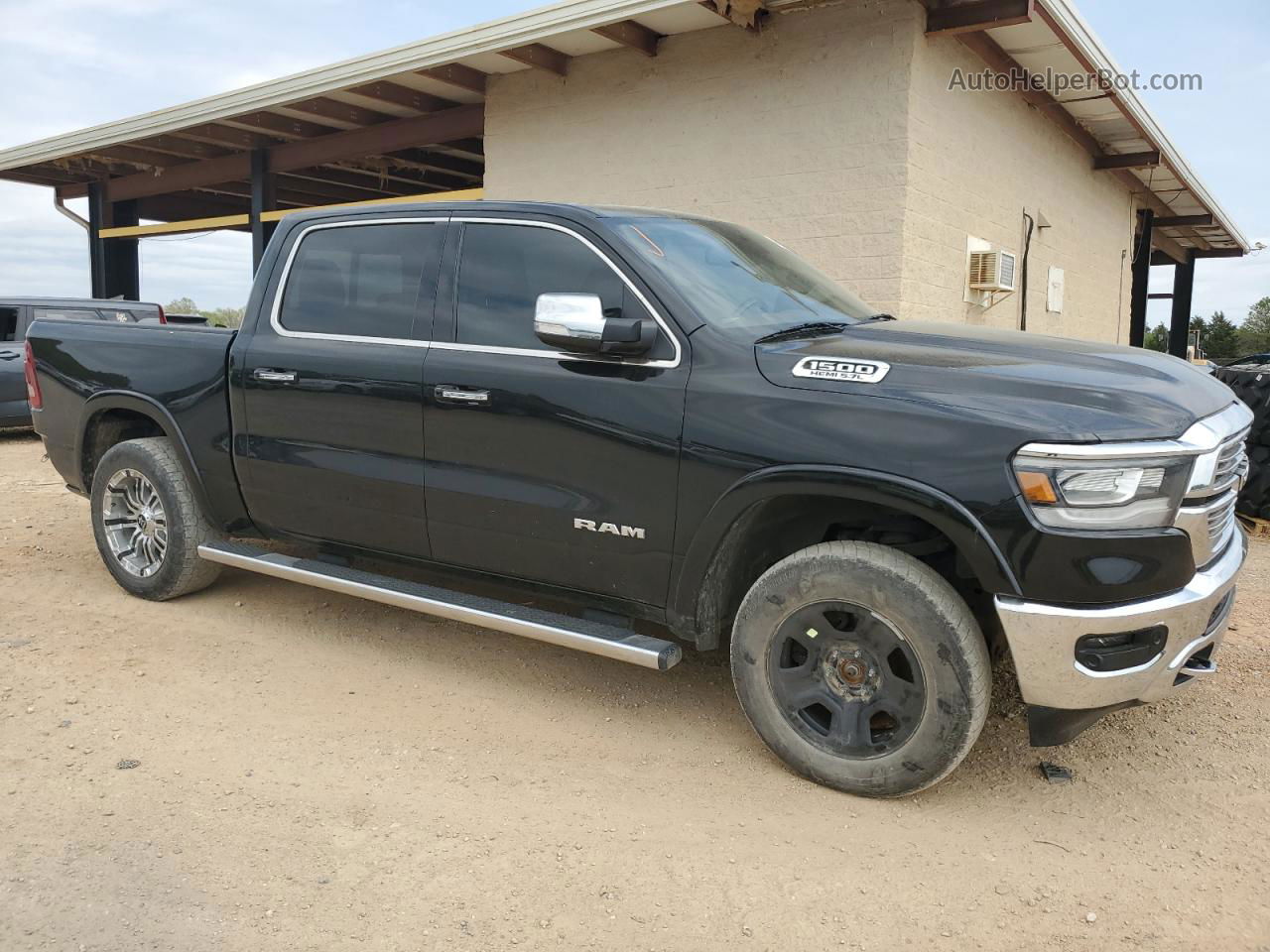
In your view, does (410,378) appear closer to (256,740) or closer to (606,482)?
(606,482)

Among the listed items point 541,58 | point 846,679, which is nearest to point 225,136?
point 541,58

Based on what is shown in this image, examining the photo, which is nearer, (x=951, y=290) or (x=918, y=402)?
(x=918, y=402)

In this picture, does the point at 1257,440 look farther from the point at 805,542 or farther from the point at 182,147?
the point at 182,147

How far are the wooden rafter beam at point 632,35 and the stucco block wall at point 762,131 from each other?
185 mm

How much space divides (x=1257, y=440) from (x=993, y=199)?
3578 mm

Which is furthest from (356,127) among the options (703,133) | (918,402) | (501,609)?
(918,402)

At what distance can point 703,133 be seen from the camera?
8914 mm

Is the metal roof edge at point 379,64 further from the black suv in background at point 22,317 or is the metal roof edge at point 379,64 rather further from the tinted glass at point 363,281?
the tinted glass at point 363,281

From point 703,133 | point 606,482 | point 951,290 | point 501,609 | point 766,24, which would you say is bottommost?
point 501,609

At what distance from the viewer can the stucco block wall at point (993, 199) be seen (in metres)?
8.18

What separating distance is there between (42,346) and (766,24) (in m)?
6.07

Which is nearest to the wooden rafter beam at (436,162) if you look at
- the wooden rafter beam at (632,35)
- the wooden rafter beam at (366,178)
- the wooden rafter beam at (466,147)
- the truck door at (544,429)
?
the wooden rafter beam at (466,147)

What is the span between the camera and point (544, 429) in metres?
3.78

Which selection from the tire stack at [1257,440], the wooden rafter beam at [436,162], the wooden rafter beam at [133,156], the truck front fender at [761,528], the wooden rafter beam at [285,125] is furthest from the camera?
the wooden rafter beam at [436,162]
